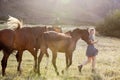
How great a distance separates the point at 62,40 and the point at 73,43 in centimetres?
77

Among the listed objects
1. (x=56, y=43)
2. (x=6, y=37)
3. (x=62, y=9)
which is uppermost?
(x=62, y=9)

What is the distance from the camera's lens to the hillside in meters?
78.6

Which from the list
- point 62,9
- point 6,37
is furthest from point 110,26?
point 62,9

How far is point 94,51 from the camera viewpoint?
49.5 ft

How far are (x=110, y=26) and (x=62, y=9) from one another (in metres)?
46.7

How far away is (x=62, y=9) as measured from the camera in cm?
9000

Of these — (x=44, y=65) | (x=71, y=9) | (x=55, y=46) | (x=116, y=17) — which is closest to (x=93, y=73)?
(x=55, y=46)

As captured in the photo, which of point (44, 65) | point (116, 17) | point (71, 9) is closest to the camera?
point (44, 65)

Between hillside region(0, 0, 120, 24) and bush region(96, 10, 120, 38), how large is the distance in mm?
29047

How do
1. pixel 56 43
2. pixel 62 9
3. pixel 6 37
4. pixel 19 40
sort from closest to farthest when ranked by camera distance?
pixel 6 37, pixel 56 43, pixel 19 40, pixel 62 9

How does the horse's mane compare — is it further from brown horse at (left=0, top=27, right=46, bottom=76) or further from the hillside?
the hillside

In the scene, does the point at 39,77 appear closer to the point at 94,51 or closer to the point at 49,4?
the point at 94,51

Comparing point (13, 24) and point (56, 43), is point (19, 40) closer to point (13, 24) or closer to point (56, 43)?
point (13, 24)

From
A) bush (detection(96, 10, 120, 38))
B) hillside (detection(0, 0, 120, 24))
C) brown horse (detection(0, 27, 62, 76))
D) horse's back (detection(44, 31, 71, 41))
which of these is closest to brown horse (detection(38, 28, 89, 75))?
horse's back (detection(44, 31, 71, 41))
